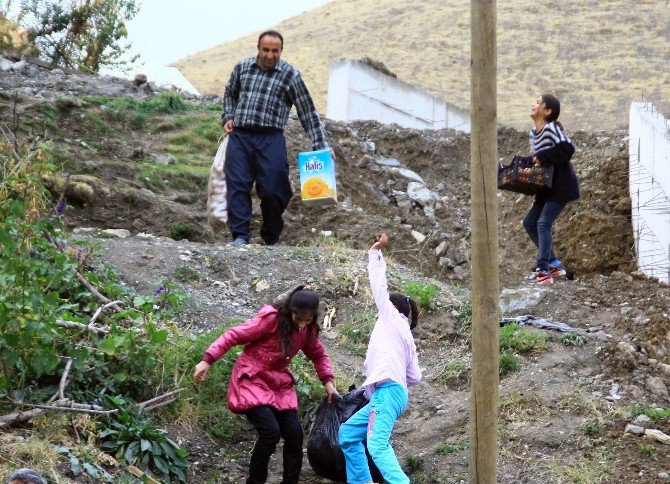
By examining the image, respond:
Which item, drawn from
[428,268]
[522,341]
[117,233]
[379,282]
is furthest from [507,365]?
[117,233]

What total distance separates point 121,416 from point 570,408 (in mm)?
2708

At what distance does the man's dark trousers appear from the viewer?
8688 millimetres

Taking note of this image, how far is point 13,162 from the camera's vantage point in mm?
6434

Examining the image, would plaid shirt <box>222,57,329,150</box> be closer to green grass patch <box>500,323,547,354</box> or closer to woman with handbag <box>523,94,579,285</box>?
woman with handbag <box>523,94,579,285</box>

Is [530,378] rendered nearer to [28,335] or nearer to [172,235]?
[28,335]

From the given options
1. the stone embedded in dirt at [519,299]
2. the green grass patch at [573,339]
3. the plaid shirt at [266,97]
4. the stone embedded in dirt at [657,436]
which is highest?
the plaid shirt at [266,97]

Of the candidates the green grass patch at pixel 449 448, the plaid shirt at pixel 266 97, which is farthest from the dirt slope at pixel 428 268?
the plaid shirt at pixel 266 97

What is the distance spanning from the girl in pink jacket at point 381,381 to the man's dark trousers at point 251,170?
2.97 metres

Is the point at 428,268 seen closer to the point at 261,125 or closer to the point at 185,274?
the point at 261,125

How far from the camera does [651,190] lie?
10.1m

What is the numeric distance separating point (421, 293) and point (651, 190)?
2.97 metres

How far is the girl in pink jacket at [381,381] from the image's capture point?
5.68 meters

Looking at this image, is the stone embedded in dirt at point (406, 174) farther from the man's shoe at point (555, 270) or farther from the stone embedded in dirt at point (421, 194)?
the man's shoe at point (555, 270)

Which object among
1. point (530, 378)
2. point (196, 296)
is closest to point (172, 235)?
point (196, 296)
